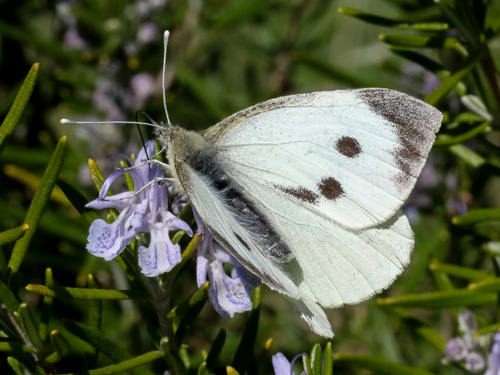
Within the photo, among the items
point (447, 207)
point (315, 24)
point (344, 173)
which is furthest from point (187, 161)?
point (315, 24)

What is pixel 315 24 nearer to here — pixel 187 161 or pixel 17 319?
pixel 187 161

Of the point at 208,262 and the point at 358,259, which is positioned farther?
the point at 358,259

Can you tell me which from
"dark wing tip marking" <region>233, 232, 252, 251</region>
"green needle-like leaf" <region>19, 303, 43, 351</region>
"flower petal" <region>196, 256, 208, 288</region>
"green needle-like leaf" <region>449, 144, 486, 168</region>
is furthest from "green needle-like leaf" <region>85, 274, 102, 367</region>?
"green needle-like leaf" <region>449, 144, 486, 168</region>

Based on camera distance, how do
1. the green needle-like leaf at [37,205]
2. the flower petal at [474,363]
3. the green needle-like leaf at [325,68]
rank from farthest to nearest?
the green needle-like leaf at [325,68] < the flower petal at [474,363] < the green needle-like leaf at [37,205]

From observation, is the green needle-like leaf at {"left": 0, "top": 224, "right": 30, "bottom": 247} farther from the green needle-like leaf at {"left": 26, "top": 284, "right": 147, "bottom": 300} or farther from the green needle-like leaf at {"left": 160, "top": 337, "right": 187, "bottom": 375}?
the green needle-like leaf at {"left": 160, "top": 337, "right": 187, "bottom": 375}

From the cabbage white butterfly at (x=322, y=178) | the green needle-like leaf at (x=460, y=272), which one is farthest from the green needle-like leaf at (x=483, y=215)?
the cabbage white butterfly at (x=322, y=178)

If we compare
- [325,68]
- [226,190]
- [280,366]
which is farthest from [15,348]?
[325,68]

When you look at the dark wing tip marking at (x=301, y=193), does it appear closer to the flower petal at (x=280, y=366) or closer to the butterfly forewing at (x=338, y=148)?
the butterfly forewing at (x=338, y=148)
